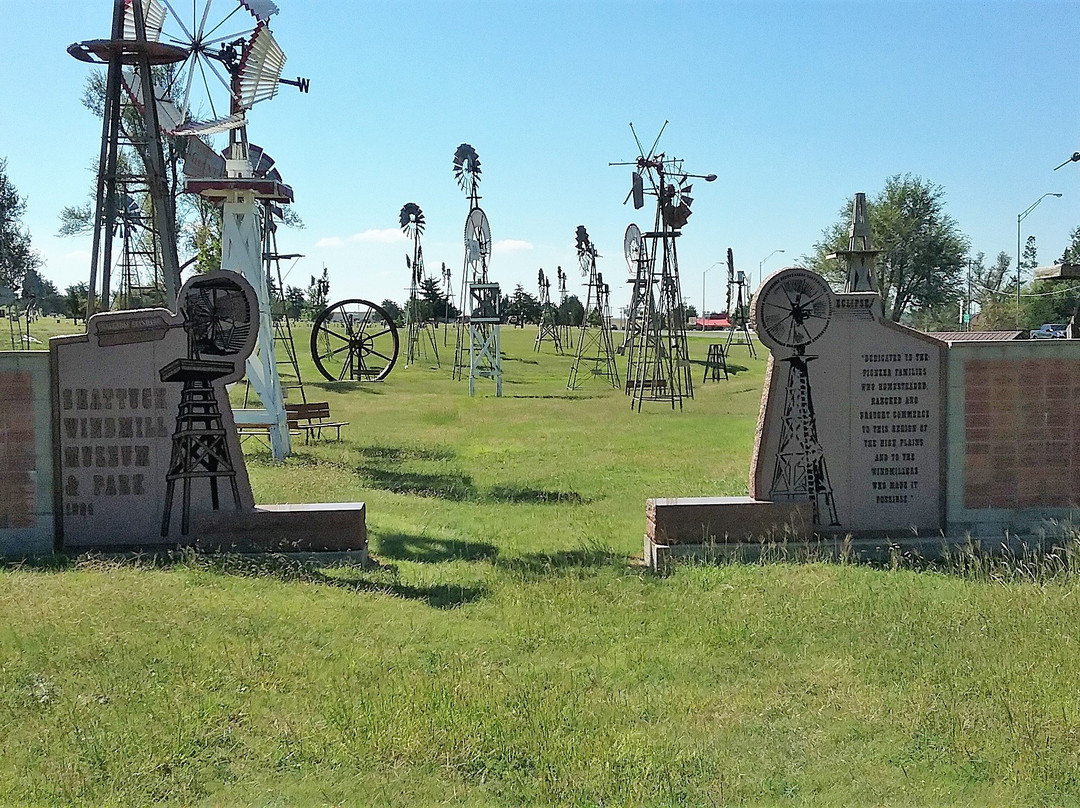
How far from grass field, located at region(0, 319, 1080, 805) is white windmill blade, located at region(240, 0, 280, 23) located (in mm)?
11878

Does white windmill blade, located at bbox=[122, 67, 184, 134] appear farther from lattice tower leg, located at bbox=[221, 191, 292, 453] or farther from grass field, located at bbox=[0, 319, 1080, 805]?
grass field, located at bbox=[0, 319, 1080, 805]

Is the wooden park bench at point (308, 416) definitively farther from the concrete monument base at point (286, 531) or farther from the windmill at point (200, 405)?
the concrete monument base at point (286, 531)

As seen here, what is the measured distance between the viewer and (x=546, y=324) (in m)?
65.6

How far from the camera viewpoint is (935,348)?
997 cm

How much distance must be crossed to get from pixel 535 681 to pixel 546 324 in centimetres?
5985

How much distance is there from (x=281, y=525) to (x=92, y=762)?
4.37 meters

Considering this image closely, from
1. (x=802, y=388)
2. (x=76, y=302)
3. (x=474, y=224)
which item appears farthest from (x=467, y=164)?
(x=76, y=302)

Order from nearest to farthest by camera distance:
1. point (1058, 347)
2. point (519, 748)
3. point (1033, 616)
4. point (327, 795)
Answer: point (327, 795), point (519, 748), point (1033, 616), point (1058, 347)

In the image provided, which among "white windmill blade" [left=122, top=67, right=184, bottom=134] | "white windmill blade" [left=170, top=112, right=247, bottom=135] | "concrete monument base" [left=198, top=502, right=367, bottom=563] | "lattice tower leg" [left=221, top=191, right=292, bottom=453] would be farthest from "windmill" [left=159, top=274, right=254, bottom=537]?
"white windmill blade" [left=122, top=67, right=184, bottom=134]

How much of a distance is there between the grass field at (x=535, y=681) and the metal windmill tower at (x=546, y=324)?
159ft

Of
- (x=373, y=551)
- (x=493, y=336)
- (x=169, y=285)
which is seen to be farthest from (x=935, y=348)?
(x=493, y=336)

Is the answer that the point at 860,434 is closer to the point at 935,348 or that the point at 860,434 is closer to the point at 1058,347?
the point at 935,348

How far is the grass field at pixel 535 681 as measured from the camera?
4.84 meters

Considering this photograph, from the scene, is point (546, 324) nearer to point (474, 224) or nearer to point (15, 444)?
point (474, 224)
